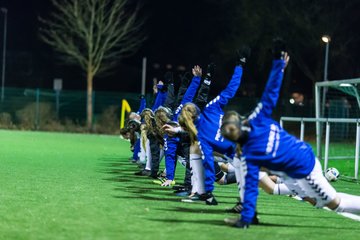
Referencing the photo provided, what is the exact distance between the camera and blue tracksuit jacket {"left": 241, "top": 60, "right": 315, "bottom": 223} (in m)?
7.45

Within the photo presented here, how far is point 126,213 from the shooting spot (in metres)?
8.72

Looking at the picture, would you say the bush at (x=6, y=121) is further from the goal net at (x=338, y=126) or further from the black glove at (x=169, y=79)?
the black glove at (x=169, y=79)

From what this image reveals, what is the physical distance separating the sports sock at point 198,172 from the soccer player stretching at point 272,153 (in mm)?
2179

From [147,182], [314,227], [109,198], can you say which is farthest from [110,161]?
[314,227]

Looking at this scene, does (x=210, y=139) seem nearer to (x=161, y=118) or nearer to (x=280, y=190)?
(x=280, y=190)

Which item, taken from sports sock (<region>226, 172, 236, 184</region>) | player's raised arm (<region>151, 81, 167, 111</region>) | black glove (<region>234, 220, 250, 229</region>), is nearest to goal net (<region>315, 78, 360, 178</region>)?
player's raised arm (<region>151, 81, 167, 111</region>)

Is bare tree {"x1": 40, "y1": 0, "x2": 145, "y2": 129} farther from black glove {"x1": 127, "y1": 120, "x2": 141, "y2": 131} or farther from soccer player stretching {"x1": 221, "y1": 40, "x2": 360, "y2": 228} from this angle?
soccer player stretching {"x1": 221, "y1": 40, "x2": 360, "y2": 228}

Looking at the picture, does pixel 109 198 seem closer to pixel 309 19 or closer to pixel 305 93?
pixel 309 19

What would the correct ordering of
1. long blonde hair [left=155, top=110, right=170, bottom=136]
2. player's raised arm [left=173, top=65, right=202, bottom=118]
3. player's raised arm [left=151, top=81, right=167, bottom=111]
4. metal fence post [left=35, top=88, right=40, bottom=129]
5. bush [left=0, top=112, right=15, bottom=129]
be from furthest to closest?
metal fence post [left=35, top=88, right=40, bottom=129] → bush [left=0, top=112, right=15, bottom=129] → player's raised arm [left=151, top=81, right=167, bottom=111] → long blonde hair [left=155, top=110, right=170, bottom=136] → player's raised arm [left=173, top=65, right=202, bottom=118]

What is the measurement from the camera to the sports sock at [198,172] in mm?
9922

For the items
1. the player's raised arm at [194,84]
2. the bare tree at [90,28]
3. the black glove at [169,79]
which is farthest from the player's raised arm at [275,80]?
the bare tree at [90,28]

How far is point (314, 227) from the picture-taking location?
27.1ft

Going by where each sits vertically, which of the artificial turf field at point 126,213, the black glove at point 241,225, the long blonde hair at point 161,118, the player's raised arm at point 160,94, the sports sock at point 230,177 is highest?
the player's raised arm at point 160,94

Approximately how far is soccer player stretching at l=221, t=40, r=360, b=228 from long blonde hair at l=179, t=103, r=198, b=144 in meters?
2.16
